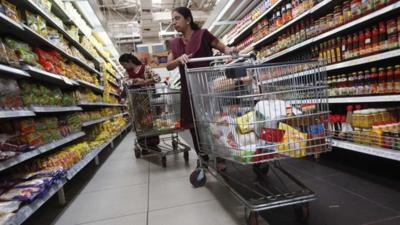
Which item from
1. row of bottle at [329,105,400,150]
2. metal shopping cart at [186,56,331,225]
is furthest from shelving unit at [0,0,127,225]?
row of bottle at [329,105,400,150]

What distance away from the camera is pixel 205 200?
2.02m

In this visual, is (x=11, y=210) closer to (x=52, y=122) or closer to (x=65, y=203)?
→ (x=65, y=203)

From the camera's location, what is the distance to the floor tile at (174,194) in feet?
6.70

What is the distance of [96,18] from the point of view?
4.80m

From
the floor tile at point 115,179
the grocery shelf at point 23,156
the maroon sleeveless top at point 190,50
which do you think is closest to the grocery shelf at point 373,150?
the maroon sleeveless top at point 190,50

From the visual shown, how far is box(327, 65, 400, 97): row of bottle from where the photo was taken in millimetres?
2055

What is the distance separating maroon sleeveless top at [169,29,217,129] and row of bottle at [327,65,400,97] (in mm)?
1175

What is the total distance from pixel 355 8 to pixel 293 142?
148 centimetres

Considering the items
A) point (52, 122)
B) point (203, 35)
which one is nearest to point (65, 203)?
point (52, 122)

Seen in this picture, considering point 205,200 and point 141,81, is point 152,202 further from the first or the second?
point 141,81

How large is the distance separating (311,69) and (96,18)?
4.15 m

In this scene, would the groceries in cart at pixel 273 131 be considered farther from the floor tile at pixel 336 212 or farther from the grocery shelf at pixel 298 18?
the grocery shelf at pixel 298 18

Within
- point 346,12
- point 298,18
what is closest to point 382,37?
point 346,12

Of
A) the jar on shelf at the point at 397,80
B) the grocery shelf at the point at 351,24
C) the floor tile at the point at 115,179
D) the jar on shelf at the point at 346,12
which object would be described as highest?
the jar on shelf at the point at 346,12
